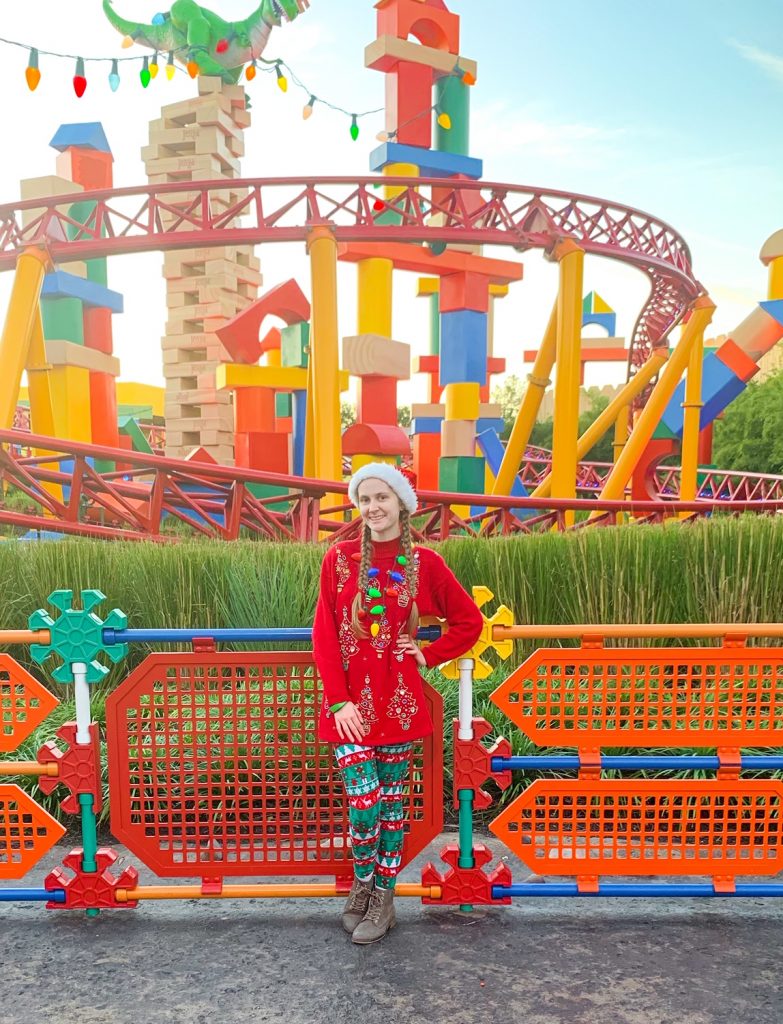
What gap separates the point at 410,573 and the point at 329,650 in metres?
0.36

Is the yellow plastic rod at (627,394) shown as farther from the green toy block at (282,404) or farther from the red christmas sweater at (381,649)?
the red christmas sweater at (381,649)

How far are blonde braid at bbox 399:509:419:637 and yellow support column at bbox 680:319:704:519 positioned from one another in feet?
44.3

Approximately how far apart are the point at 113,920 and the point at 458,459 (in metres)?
11.6

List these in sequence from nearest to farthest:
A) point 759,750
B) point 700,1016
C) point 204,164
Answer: point 700,1016 < point 759,750 < point 204,164

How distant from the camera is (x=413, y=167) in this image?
12625 mm

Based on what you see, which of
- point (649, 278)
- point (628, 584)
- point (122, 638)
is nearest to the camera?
point (122, 638)

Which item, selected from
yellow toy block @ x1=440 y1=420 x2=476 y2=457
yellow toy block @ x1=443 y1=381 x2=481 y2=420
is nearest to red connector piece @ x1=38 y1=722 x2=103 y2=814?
yellow toy block @ x1=440 y1=420 x2=476 y2=457

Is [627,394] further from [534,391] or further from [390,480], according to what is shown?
[390,480]

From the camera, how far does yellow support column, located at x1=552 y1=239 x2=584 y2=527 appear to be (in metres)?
11.3

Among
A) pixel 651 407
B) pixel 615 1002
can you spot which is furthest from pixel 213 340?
pixel 615 1002

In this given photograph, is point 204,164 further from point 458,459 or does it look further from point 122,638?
point 122,638

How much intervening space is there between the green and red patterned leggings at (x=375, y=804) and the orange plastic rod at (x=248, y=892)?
16 centimetres

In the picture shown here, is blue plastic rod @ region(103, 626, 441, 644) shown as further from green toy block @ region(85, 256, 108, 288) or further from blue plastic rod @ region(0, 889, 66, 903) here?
green toy block @ region(85, 256, 108, 288)

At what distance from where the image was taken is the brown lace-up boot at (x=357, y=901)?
8.59 feet
